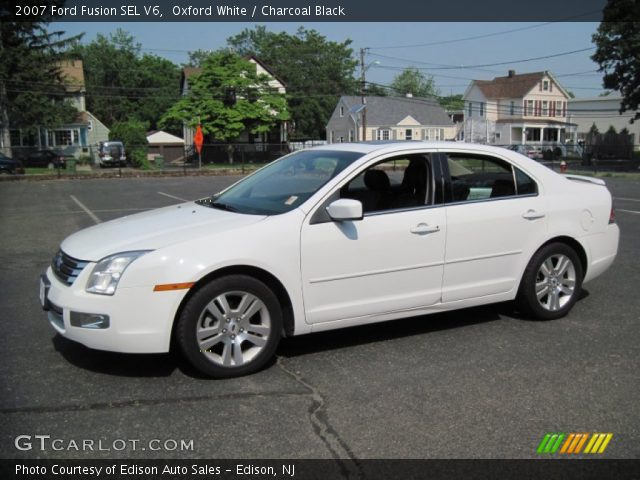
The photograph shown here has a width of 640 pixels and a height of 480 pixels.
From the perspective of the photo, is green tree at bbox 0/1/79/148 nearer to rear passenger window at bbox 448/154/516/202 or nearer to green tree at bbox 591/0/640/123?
green tree at bbox 591/0/640/123

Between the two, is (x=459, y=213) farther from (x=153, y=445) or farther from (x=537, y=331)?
(x=153, y=445)

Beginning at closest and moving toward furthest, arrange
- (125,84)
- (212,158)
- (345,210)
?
(345,210) < (212,158) < (125,84)

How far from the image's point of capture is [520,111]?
6825 centimetres

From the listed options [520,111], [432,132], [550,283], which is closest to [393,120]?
[432,132]

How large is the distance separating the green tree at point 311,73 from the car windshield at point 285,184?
70619 mm

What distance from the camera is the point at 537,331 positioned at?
5.19m

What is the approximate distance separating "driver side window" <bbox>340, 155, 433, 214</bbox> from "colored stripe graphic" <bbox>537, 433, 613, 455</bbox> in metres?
2.06

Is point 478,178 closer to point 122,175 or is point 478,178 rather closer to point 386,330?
point 386,330

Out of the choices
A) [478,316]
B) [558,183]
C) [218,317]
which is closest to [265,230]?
[218,317]

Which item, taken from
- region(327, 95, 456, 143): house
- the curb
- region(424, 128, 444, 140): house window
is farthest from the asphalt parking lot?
region(424, 128, 444, 140): house window

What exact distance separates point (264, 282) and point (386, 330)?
1449 mm

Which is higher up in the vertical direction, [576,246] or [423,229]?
[423,229]

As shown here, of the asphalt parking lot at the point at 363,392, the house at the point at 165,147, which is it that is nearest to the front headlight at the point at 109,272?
the asphalt parking lot at the point at 363,392

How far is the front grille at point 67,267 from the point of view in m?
4.04
